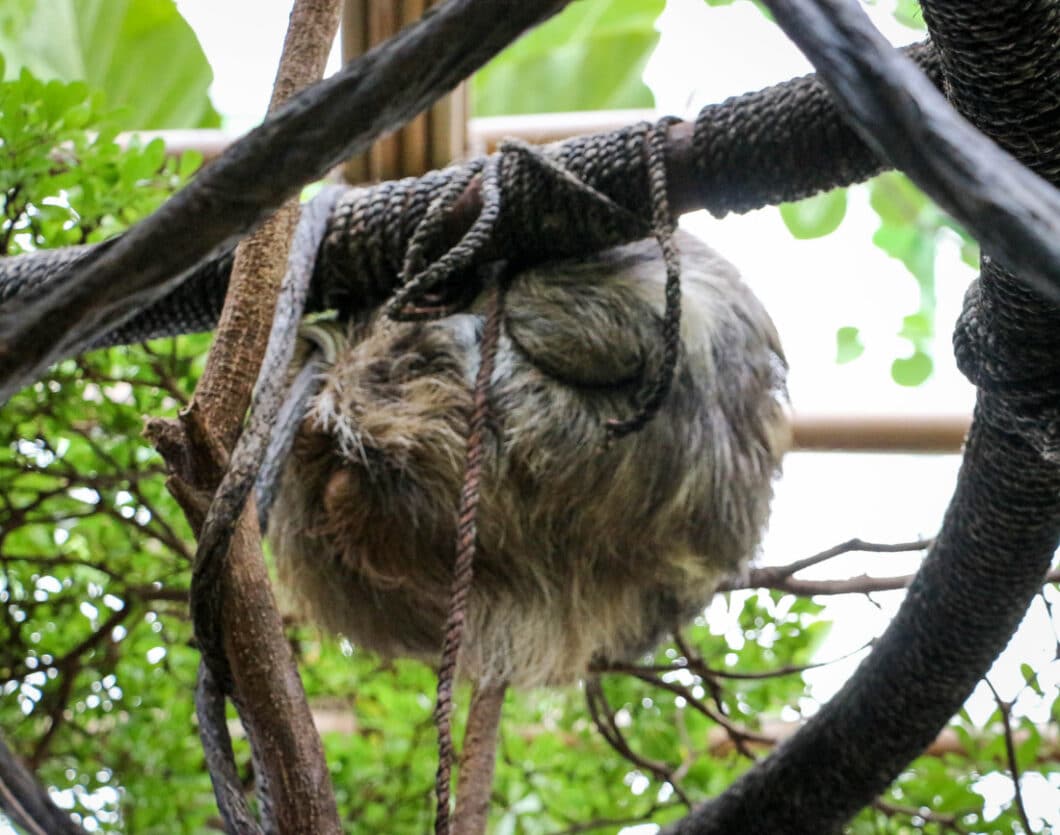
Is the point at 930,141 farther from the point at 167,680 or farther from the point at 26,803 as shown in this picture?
the point at 167,680

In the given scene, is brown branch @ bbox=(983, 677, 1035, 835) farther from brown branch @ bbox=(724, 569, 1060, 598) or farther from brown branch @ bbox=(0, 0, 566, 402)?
brown branch @ bbox=(0, 0, 566, 402)

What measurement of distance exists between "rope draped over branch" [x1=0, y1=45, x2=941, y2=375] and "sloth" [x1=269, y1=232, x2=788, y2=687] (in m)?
Answer: 0.06

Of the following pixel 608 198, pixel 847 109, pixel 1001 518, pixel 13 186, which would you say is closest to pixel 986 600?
pixel 1001 518

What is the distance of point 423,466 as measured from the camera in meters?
1.11

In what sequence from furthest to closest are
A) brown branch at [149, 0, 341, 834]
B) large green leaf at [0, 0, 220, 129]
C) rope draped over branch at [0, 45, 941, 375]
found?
large green leaf at [0, 0, 220, 129], rope draped over branch at [0, 45, 941, 375], brown branch at [149, 0, 341, 834]

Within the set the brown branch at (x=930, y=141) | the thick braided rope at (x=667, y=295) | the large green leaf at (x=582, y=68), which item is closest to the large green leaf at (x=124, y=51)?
the large green leaf at (x=582, y=68)

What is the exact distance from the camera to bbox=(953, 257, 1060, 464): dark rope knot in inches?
26.4

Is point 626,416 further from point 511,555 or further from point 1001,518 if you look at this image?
point 1001,518

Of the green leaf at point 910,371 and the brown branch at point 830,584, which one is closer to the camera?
the brown branch at point 830,584

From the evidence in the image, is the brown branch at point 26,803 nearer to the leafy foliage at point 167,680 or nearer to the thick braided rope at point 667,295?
the thick braided rope at point 667,295

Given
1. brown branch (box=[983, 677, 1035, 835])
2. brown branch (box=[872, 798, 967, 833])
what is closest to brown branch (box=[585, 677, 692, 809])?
brown branch (box=[872, 798, 967, 833])

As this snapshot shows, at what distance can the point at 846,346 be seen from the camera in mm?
2398

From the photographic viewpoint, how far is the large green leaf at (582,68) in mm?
2334

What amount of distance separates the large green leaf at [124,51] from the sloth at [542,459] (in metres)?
1.22
